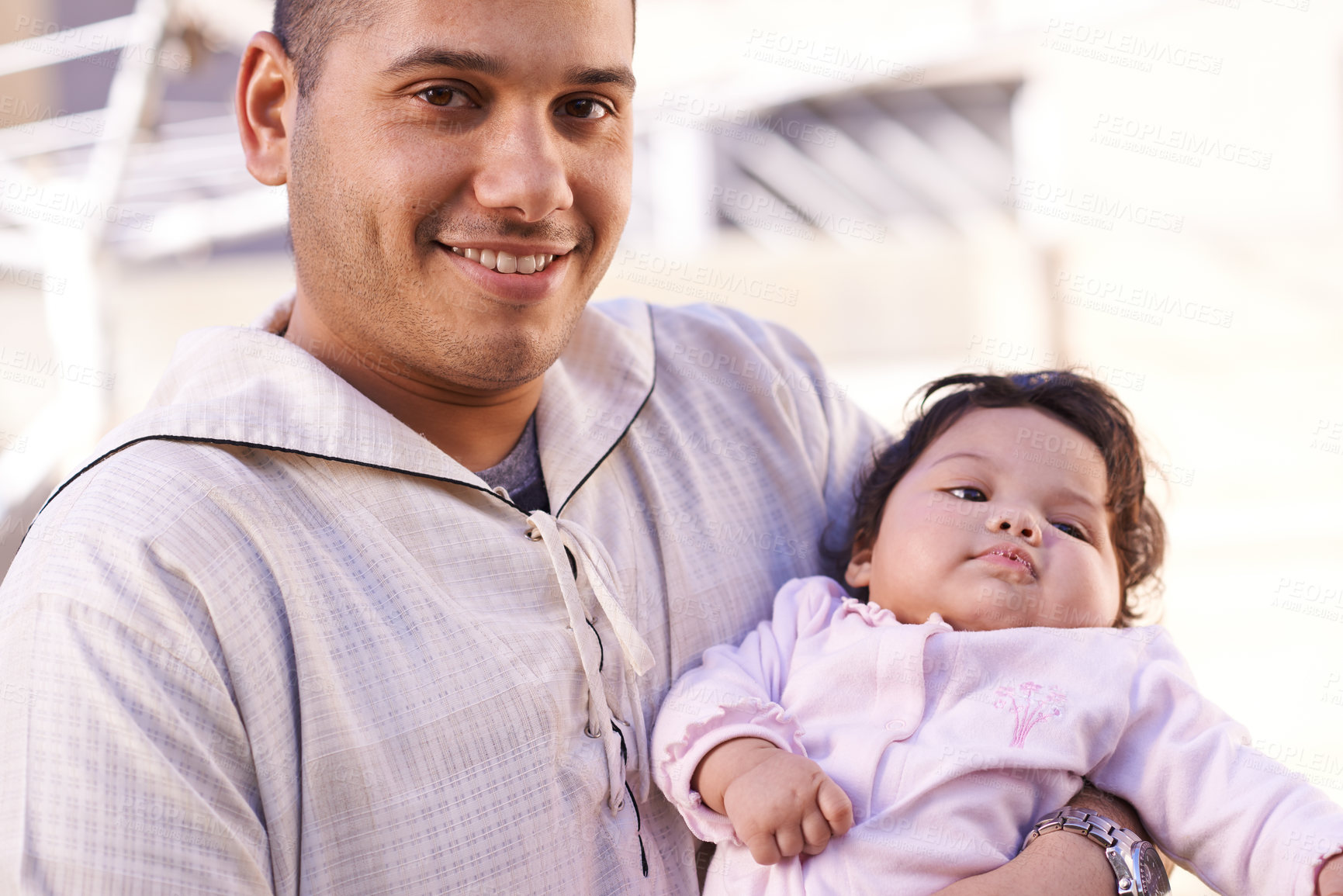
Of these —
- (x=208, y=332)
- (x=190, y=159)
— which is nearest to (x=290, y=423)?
(x=208, y=332)

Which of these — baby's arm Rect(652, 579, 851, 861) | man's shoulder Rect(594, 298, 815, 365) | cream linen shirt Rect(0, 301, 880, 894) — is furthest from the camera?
man's shoulder Rect(594, 298, 815, 365)

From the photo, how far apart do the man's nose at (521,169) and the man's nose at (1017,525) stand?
2.41 ft

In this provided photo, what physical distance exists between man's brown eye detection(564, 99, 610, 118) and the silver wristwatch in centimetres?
105

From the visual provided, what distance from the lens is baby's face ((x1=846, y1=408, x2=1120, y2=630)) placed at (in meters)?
1.57

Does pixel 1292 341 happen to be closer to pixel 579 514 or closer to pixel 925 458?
pixel 925 458

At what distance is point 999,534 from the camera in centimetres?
159

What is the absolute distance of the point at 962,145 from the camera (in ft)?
34.7

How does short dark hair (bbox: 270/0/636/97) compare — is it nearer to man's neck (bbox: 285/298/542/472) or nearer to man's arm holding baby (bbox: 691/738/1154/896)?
man's neck (bbox: 285/298/542/472)

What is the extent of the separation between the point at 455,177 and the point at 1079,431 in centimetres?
101

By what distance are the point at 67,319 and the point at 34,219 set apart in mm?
358

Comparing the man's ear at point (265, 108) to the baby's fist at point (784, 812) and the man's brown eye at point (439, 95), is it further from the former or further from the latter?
the baby's fist at point (784, 812)

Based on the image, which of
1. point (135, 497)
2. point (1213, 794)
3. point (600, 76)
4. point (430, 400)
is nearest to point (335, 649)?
point (135, 497)

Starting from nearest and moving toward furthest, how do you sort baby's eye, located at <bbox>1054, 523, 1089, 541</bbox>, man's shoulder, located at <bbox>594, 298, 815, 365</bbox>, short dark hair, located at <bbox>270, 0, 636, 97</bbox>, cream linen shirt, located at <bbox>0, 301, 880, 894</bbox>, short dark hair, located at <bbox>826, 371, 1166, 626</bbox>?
1. cream linen shirt, located at <bbox>0, 301, 880, 894</bbox>
2. short dark hair, located at <bbox>270, 0, 636, 97</bbox>
3. baby's eye, located at <bbox>1054, 523, 1089, 541</bbox>
4. short dark hair, located at <bbox>826, 371, 1166, 626</bbox>
5. man's shoulder, located at <bbox>594, 298, 815, 365</bbox>

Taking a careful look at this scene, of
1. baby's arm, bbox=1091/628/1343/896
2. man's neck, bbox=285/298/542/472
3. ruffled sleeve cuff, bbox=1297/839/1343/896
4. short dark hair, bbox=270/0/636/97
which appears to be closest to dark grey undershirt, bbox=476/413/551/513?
man's neck, bbox=285/298/542/472
